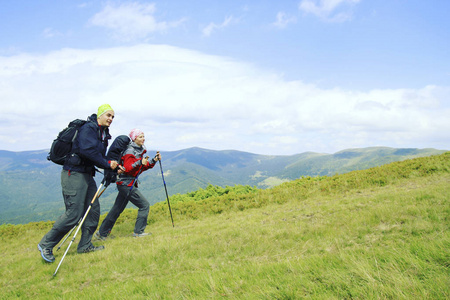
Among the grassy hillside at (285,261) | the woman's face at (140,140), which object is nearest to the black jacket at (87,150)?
the woman's face at (140,140)

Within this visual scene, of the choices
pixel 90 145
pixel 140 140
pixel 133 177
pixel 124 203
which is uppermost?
pixel 140 140

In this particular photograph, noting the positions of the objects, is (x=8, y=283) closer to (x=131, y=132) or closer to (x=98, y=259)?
(x=98, y=259)

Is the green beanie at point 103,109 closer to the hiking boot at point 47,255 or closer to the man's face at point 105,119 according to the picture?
the man's face at point 105,119

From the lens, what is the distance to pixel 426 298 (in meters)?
2.54

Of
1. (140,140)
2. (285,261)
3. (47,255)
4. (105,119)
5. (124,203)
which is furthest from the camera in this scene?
(124,203)

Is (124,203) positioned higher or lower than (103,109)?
lower

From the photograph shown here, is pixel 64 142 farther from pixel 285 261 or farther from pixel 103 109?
pixel 285 261

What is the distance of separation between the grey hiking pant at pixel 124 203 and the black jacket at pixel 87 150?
189 centimetres

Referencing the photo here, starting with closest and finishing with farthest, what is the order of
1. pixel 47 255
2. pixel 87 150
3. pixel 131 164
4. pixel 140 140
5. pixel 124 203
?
pixel 87 150, pixel 47 255, pixel 131 164, pixel 140 140, pixel 124 203

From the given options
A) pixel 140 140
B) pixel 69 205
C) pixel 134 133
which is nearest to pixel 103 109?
pixel 134 133

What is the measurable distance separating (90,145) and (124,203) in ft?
10.7

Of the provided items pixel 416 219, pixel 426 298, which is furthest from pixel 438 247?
pixel 416 219

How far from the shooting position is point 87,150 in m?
6.62

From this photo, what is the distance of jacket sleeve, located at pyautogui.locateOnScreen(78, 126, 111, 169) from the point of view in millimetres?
6621
